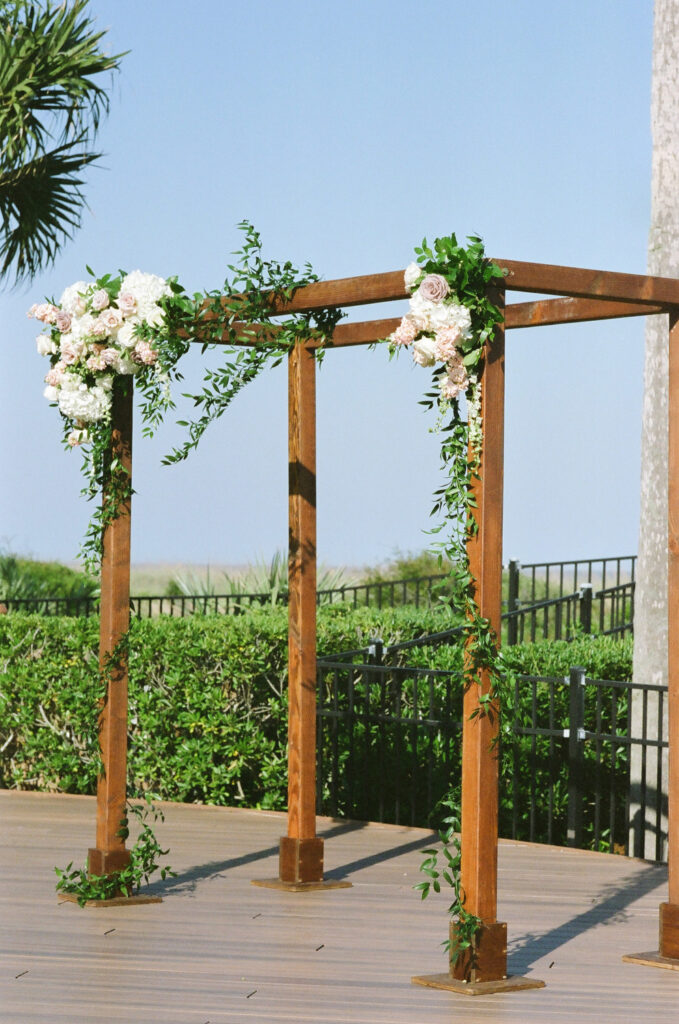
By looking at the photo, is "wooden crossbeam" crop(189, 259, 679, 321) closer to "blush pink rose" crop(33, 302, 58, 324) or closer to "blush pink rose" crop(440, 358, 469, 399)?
"blush pink rose" crop(440, 358, 469, 399)

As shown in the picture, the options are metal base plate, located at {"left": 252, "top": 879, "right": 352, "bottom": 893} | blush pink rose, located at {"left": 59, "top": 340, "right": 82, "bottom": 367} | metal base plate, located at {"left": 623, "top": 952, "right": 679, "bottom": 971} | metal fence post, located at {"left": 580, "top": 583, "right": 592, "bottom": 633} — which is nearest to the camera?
metal base plate, located at {"left": 623, "top": 952, "right": 679, "bottom": 971}

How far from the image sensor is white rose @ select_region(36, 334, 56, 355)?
253 inches

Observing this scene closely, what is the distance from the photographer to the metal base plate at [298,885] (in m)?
6.71

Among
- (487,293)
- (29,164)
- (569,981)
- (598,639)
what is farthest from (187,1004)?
(29,164)

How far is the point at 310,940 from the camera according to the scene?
571 centimetres

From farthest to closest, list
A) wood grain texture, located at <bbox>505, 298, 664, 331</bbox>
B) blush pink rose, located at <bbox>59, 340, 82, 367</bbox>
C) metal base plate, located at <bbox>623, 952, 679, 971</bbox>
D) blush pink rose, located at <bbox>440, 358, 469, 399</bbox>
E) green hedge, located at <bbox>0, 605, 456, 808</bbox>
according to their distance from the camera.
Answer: green hedge, located at <bbox>0, 605, 456, 808</bbox>
blush pink rose, located at <bbox>59, 340, 82, 367</bbox>
wood grain texture, located at <bbox>505, 298, 664, 331</bbox>
metal base plate, located at <bbox>623, 952, 679, 971</bbox>
blush pink rose, located at <bbox>440, 358, 469, 399</bbox>

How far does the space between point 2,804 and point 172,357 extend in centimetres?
436

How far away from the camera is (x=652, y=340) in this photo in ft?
28.8

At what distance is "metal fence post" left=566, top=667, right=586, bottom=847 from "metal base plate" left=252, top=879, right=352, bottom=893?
2.12 meters

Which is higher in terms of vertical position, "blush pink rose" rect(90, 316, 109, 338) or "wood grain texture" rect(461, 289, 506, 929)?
"blush pink rose" rect(90, 316, 109, 338)

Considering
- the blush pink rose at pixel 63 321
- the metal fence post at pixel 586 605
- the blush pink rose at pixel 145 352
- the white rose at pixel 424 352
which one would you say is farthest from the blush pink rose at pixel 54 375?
the metal fence post at pixel 586 605

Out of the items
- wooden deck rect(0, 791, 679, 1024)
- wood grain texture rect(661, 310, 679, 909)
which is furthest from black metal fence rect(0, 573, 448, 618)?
wood grain texture rect(661, 310, 679, 909)


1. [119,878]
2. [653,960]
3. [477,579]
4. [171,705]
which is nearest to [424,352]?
[477,579]

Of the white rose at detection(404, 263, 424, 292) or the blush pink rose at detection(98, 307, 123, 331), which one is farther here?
the blush pink rose at detection(98, 307, 123, 331)
